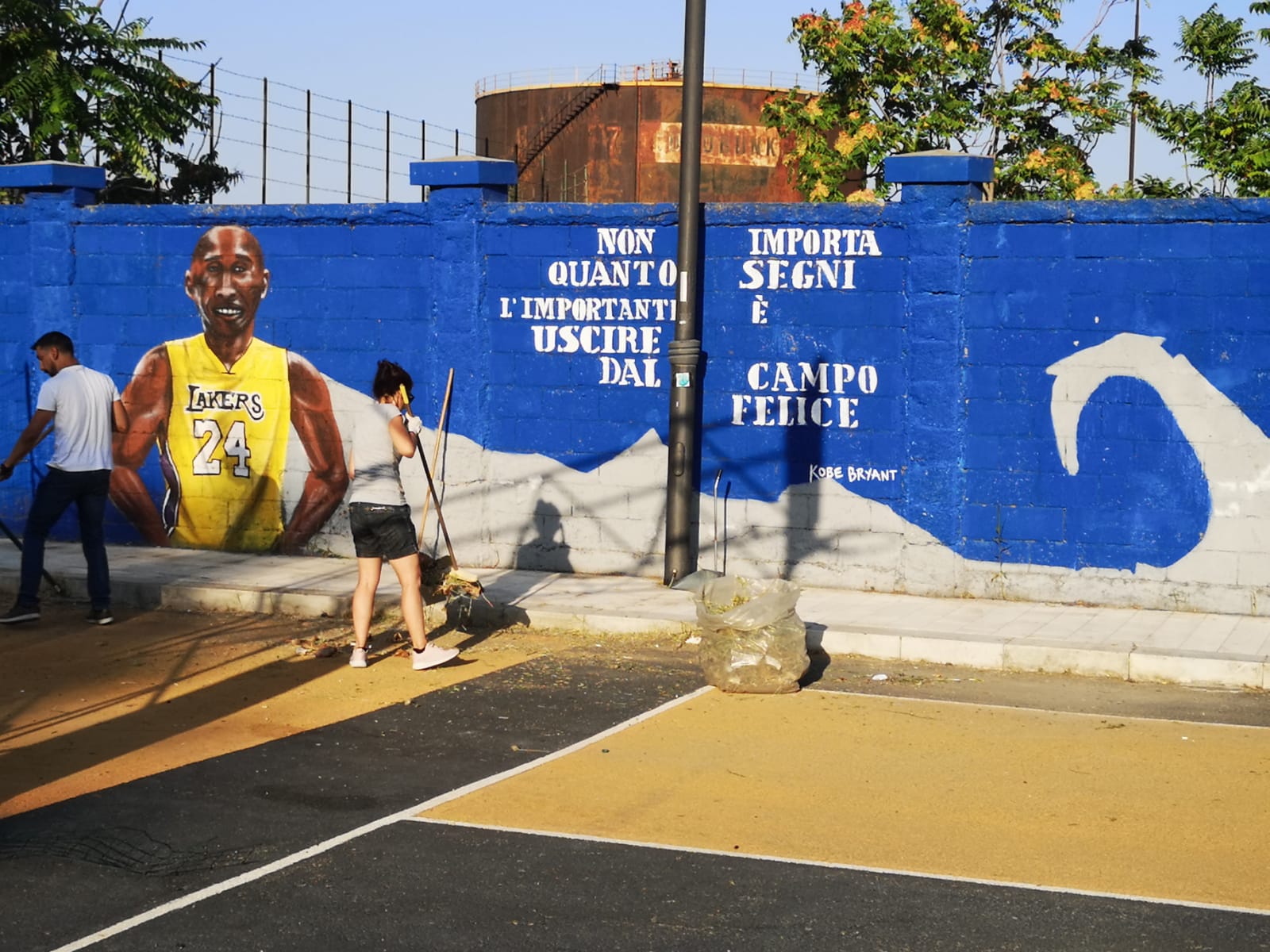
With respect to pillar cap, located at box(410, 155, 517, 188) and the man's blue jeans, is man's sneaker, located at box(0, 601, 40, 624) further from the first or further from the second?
pillar cap, located at box(410, 155, 517, 188)

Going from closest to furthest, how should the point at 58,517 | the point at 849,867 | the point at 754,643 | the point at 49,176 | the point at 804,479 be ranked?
1. the point at 849,867
2. the point at 754,643
3. the point at 58,517
4. the point at 804,479
5. the point at 49,176

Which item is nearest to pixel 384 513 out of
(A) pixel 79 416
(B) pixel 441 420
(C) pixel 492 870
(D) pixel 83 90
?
(A) pixel 79 416

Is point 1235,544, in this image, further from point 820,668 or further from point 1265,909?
point 1265,909

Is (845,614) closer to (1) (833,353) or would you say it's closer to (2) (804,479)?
(2) (804,479)

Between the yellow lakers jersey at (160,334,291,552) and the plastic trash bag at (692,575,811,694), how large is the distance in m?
5.78

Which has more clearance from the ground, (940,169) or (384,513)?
(940,169)

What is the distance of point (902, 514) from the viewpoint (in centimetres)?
1217

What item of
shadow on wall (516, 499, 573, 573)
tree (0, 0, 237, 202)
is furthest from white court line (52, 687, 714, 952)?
tree (0, 0, 237, 202)

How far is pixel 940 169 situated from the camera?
39.0 ft

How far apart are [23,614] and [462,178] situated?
493 centimetres

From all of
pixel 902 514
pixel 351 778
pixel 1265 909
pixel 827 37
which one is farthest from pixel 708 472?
pixel 827 37

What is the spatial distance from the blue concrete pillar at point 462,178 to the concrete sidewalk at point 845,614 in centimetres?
312

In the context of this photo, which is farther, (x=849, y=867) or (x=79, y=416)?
(x=79, y=416)

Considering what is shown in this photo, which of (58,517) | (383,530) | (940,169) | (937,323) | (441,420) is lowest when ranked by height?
(58,517)
